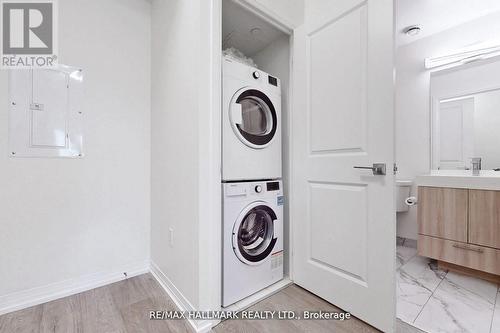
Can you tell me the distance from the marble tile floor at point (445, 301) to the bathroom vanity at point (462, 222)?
15cm

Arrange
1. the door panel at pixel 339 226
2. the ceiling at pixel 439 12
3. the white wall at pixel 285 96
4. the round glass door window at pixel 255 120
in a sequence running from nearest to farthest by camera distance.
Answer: the door panel at pixel 339 226, the round glass door window at pixel 255 120, the white wall at pixel 285 96, the ceiling at pixel 439 12

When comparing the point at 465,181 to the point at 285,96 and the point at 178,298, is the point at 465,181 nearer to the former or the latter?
the point at 285,96

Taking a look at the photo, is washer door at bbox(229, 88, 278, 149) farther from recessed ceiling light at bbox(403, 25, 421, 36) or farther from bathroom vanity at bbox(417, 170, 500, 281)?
recessed ceiling light at bbox(403, 25, 421, 36)

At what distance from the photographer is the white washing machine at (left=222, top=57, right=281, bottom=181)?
139cm

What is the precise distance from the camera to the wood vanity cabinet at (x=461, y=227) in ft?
5.45

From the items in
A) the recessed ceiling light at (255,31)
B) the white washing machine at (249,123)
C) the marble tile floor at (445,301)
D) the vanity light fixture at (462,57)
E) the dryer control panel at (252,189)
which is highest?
the recessed ceiling light at (255,31)

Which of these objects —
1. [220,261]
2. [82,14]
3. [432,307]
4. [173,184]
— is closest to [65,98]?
[82,14]

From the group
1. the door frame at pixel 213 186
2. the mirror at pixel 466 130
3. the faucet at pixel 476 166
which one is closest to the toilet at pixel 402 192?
the mirror at pixel 466 130

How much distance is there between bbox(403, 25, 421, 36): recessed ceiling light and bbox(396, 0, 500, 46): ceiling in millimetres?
32

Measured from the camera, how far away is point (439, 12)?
204 centimetres

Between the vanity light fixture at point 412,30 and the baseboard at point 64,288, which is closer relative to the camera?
the baseboard at point 64,288

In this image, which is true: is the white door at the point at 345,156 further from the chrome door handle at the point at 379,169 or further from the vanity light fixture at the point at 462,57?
the vanity light fixture at the point at 462,57

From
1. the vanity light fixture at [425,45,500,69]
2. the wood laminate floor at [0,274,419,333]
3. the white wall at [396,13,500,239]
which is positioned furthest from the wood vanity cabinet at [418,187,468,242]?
the vanity light fixture at [425,45,500,69]

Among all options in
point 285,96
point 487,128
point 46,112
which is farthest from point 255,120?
point 487,128
